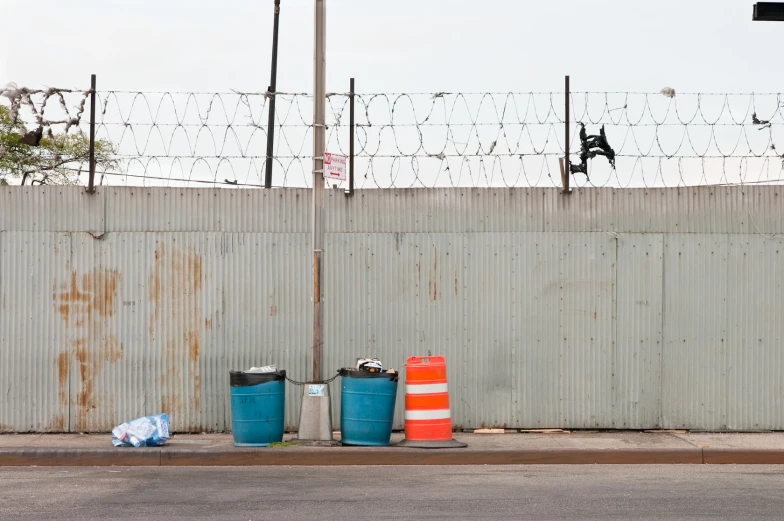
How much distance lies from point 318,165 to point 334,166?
20 centimetres

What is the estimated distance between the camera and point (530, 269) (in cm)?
1411

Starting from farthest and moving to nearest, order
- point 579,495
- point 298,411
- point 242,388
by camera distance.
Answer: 1. point 298,411
2. point 242,388
3. point 579,495

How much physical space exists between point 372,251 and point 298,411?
2.29 meters

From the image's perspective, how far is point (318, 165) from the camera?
13117 millimetres

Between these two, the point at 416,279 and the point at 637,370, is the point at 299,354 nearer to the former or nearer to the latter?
the point at 416,279

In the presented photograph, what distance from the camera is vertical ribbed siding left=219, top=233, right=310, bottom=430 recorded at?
46.0 feet

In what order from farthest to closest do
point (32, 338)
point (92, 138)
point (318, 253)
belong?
point (92, 138) → point (32, 338) → point (318, 253)

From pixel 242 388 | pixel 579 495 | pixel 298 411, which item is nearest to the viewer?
pixel 579 495

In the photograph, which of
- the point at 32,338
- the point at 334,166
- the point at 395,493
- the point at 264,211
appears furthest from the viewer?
the point at 264,211

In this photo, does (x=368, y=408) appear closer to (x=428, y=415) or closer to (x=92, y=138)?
(x=428, y=415)

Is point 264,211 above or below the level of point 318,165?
below

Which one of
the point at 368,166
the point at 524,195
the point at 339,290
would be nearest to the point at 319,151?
the point at 368,166

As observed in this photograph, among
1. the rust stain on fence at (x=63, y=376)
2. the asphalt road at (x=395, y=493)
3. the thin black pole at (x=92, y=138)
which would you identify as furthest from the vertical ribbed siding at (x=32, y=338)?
the asphalt road at (x=395, y=493)

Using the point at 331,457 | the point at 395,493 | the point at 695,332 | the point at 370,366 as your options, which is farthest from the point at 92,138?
the point at 695,332
